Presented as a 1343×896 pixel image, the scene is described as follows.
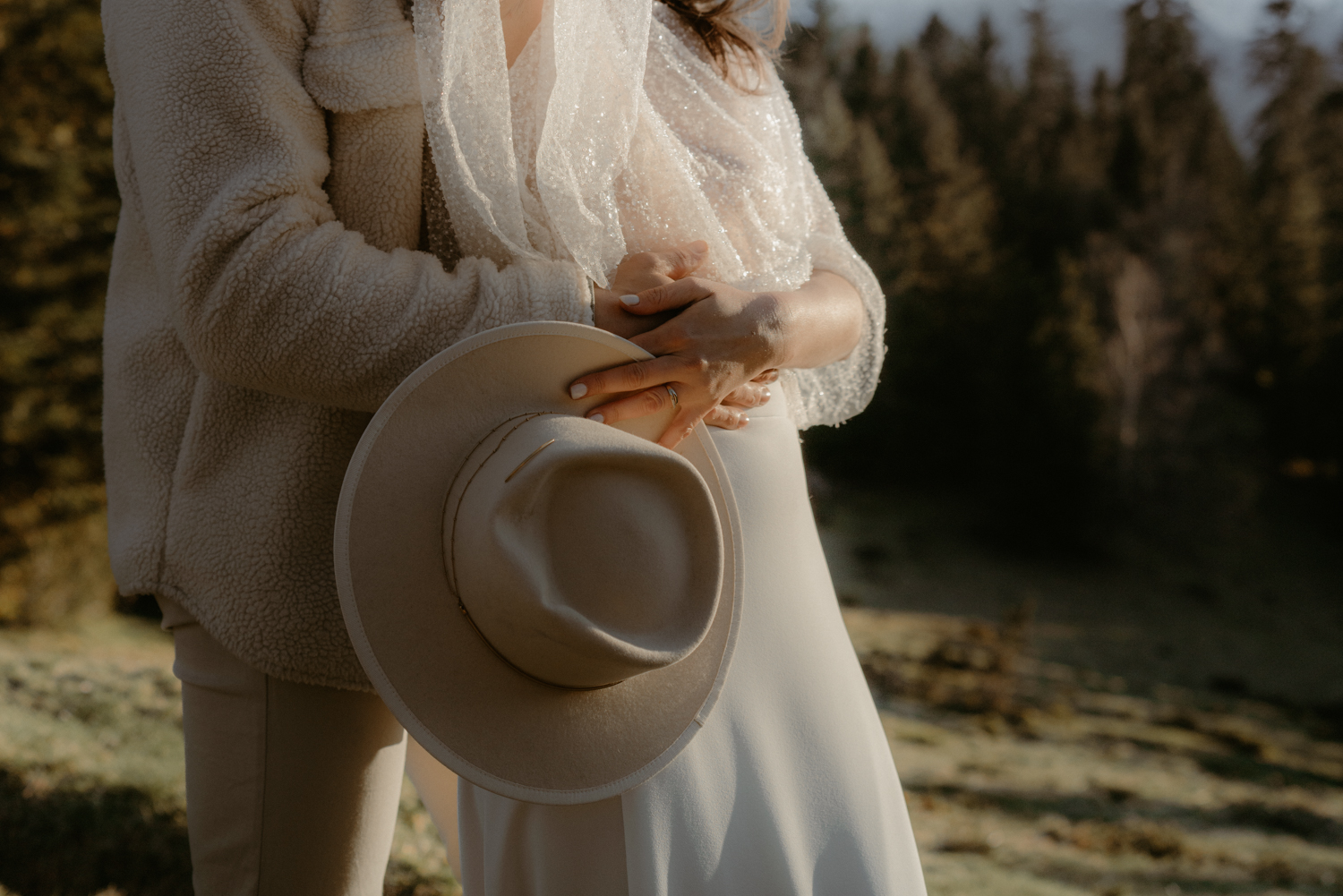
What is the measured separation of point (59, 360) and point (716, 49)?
30.0ft

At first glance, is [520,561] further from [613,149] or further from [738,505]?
[613,149]

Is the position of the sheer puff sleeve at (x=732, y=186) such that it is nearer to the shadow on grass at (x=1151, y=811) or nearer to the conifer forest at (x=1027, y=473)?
the conifer forest at (x=1027, y=473)

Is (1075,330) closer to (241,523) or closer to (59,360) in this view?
(59,360)

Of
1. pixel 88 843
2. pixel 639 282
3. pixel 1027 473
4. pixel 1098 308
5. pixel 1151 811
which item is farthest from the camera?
pixel 1098 308

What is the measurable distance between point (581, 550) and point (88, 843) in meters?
2.66

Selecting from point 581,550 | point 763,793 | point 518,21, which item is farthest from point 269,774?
point 518,21

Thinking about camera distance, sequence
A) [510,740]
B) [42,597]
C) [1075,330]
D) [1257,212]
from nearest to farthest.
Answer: [510,740]
[42,597]
[1075,330]
[1257,212]

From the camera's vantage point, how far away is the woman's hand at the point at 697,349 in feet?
3.71

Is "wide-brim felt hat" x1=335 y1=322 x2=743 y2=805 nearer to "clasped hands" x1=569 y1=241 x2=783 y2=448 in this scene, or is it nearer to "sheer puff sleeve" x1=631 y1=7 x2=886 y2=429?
"clasped hands" x1=569 y1=241 x2=783 y2=448

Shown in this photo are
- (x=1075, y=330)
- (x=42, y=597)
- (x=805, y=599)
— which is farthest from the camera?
(x=1075, y=330)

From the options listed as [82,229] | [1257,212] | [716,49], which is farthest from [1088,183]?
[716,49]

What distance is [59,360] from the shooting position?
8703 millimetres

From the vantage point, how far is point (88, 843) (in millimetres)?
2816

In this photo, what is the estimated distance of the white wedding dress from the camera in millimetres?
1201
